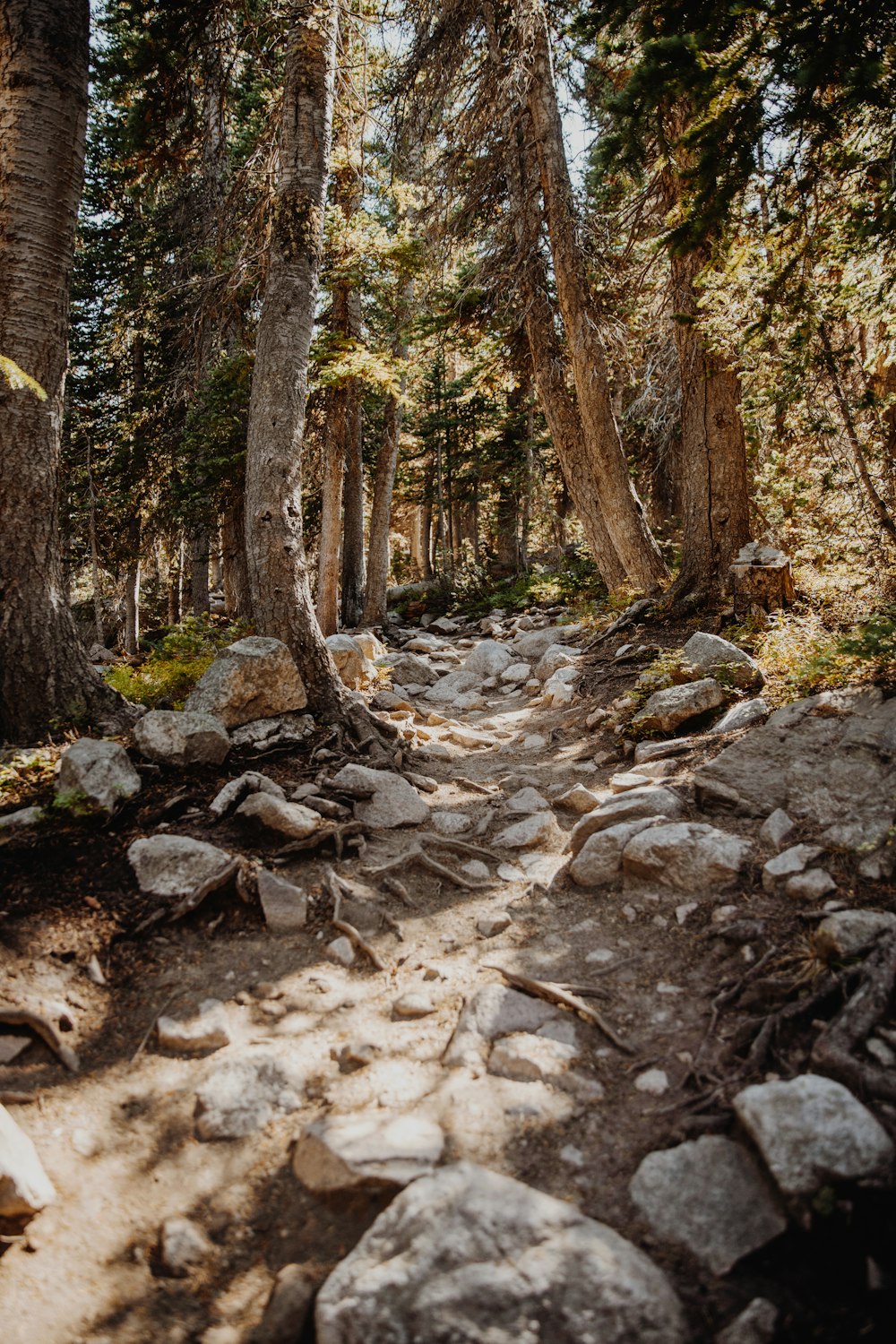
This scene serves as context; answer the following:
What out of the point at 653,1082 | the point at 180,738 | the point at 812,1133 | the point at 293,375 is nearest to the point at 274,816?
the point at 180,738

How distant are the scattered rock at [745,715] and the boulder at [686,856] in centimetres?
162

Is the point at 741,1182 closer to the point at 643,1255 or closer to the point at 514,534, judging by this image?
the point at 643,1255

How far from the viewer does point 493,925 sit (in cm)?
399

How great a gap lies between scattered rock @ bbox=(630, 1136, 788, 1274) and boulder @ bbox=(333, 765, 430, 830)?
3276mm

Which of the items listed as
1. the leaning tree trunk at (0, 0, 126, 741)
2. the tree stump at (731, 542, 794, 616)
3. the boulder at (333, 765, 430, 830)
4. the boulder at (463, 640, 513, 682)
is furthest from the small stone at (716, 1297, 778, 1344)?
the boulder at (463, 640, 513, 682)

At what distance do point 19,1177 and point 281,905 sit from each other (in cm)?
→ 189

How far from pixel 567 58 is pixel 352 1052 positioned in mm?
13930

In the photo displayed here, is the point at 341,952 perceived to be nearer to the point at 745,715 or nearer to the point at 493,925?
the point at 493,925

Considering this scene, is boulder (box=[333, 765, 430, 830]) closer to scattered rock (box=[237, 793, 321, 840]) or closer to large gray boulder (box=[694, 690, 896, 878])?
scattered rock (box=[237, 793, 321, 840])

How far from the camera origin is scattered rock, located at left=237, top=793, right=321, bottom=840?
15.3 feet

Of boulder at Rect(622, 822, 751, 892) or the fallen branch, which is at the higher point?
boulder at Rect(622, 822, 751, 892)

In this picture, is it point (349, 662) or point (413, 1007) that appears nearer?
point (413, 1007)

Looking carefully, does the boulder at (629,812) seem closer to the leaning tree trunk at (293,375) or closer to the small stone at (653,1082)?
the small stone at (653,1082)

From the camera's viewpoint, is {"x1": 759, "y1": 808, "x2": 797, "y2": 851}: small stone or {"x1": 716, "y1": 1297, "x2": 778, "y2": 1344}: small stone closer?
{"x1": 716, "y1": 1297, "x2": 778, "y2": 1344}: small stone
